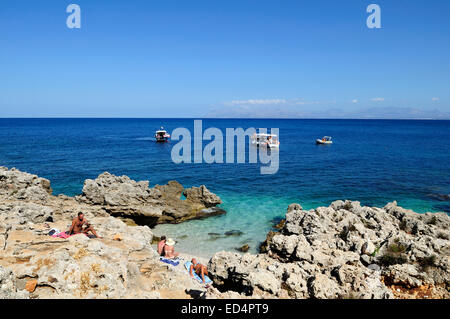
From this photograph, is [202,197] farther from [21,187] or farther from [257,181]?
[21,187]

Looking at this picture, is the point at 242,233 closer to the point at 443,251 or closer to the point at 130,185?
the point at 130,185

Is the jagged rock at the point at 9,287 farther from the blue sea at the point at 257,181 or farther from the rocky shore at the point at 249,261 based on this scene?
the blue sea at the point at 257,181

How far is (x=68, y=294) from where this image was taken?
20.3ft

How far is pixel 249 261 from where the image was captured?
956cm

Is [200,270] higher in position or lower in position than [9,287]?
lower

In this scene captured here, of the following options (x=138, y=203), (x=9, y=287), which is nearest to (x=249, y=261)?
(x=9, y=287)

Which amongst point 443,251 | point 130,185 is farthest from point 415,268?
point 130,185

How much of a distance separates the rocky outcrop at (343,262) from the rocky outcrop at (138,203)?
28.5 feet

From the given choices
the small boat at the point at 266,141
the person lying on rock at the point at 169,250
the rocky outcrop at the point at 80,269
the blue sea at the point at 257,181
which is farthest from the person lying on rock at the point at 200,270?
the small boat at the point at 266,141

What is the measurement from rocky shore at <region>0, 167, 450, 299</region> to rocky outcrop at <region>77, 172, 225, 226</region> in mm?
1719

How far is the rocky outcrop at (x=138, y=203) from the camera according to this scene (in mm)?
18484

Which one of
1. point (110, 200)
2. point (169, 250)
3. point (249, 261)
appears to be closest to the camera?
point (249, 261)

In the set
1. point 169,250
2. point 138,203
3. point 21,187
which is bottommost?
point 169,250

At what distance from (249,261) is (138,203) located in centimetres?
1171
